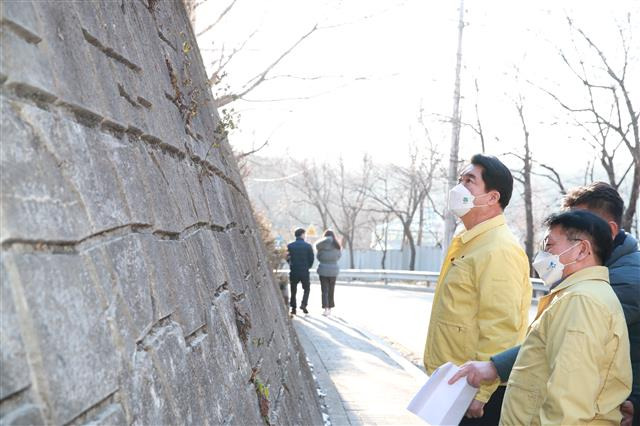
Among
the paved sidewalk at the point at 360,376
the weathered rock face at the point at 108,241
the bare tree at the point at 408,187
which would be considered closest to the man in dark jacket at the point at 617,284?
the weathered rock face at the point at 108,241

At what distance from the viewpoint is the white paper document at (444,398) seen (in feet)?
13.9

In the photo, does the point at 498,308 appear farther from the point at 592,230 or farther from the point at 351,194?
the point at 351,194

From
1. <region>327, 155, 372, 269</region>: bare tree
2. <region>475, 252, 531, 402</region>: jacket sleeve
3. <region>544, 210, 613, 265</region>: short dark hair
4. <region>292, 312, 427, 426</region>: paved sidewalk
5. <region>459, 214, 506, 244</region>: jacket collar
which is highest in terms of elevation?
<region>327, 155, 372, 269</region>: bare tree

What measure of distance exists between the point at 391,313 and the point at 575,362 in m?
18.5

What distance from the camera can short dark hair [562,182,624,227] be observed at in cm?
449

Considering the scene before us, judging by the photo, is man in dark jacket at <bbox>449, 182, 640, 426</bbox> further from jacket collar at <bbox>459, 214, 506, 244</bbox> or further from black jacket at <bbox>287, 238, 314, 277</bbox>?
black jacket at <bbox>287, 238, 314, 277</bbox>

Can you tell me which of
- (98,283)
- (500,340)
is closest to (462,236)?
(500,340)

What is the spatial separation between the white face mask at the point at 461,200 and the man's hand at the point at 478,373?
37.8 inches

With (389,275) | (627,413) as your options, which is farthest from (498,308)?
(389,275)

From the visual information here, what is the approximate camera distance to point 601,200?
451 centimetres

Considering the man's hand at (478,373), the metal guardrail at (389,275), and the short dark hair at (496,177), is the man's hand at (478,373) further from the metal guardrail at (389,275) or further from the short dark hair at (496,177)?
the metal guardrail at (389,275)

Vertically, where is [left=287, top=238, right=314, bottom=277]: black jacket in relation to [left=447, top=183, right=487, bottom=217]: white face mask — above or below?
below

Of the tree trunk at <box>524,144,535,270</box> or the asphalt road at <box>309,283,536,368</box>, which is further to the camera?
the tree trunk at <box>524,144,535,270</box>

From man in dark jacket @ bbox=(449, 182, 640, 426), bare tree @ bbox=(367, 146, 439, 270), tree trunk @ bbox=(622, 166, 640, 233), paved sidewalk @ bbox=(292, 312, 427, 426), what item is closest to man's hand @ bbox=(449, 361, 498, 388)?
man in dark jacket @ bbox=(449, 182, 640, 426)
